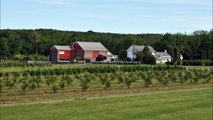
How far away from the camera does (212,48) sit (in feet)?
352

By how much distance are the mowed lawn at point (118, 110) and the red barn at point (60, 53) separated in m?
94.3

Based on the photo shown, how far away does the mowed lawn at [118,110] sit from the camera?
14.5 m

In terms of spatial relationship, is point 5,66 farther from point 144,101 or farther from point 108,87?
point 144,101

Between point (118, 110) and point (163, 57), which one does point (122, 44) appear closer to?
point (163, 57)

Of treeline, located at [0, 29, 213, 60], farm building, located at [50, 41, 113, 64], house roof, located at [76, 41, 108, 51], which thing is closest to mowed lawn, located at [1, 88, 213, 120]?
treeline, located at [0, 29, 213, 60]

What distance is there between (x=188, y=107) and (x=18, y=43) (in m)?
117

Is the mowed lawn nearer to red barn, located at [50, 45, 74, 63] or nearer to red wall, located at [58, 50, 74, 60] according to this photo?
red barn, located at [50, 45, 74, 63]

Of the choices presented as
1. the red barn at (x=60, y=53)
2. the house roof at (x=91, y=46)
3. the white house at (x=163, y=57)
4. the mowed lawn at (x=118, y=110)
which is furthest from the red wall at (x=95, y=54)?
the mowed lawn at (x=118, y=110)

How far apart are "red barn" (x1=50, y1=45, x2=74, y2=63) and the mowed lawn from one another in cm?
9434

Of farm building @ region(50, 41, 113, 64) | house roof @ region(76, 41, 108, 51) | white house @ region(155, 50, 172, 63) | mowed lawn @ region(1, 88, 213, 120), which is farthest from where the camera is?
house roof @ region(76, 41, 108, 51)

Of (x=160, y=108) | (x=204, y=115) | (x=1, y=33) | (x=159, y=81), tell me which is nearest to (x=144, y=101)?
(x=160, y=108)

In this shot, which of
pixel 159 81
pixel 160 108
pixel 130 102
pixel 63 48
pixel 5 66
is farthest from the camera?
pixel 63 48

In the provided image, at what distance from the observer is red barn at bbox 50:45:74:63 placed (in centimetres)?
11338

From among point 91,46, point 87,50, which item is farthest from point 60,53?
point 91,46
